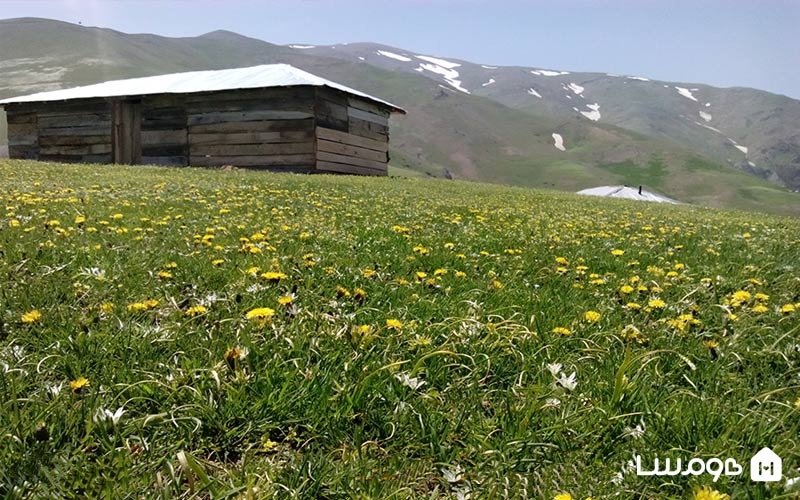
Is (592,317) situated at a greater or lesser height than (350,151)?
lesser

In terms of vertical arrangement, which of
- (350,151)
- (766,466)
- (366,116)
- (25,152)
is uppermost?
(366,116)

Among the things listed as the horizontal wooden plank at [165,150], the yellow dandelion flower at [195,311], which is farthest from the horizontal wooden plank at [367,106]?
the yellow dandelion flower at [195,311]

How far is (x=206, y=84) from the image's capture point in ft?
90.9

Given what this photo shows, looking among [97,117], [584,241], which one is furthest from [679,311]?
[97,117]

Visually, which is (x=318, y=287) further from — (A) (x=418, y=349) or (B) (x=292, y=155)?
(B) (x=292, y=155)

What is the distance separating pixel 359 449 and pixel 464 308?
6.32ft

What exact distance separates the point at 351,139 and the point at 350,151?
0.71 metres

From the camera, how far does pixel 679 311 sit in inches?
153

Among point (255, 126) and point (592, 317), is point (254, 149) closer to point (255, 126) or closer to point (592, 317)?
point (255, 126)

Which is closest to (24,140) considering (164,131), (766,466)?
(164,131)

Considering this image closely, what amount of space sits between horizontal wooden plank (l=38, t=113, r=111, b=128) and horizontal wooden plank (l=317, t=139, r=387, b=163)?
12.7m

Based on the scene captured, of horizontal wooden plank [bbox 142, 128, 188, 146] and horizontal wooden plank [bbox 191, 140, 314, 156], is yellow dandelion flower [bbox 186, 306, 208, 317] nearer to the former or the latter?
horizontal wooden plank [bbox 191, 140, 314, 156]

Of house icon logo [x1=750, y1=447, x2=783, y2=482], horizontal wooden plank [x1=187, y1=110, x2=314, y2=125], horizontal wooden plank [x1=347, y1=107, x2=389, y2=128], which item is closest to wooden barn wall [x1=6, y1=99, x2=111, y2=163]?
horizontal wooden plank [x1=187, y1=110, x2=314, y2=125]

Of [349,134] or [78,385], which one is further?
[349,134]
